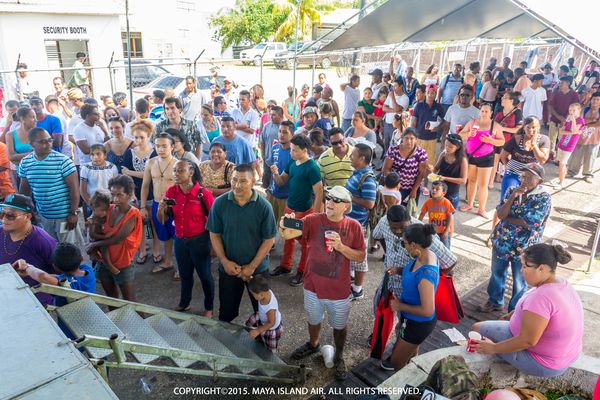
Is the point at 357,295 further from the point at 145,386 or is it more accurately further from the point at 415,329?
the point at 145,386

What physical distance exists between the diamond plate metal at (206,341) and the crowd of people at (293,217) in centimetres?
44

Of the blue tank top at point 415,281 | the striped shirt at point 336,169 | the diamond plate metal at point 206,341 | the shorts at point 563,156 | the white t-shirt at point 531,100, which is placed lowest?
the diamond plate metal at point 206,341

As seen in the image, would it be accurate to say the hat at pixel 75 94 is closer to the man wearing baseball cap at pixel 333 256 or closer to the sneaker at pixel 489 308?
the man wearing baseball cap at pixel 333 256

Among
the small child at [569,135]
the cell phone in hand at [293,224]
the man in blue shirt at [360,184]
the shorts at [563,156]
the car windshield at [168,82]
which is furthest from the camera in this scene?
the car windshield at [168,82]

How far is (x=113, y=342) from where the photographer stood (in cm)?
221

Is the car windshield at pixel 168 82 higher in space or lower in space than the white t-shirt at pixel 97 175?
higher

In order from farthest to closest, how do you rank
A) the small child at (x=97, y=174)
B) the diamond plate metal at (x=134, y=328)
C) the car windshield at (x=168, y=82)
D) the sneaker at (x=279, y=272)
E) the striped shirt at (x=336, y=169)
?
the car windshield at (x=168, y=82) → the sneaker at (x=279, y=272) → the striped shirt at (x=336, y=169) → the small child at (x=97, y=174) → the diamond plate metal at (x=134, y=328)

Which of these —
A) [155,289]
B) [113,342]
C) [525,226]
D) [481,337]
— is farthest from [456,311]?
[155,289]

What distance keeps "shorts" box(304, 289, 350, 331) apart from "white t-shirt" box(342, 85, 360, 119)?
7.18 metres

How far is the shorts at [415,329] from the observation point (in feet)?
10.5

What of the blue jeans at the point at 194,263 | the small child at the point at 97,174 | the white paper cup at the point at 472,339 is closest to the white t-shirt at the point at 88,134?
the small child at the point at 97,174

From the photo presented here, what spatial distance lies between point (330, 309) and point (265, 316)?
1.97ft

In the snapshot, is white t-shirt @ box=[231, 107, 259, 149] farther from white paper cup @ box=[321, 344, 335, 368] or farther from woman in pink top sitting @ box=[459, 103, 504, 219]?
white paper cup @ box=[321, 344, 335, 368]

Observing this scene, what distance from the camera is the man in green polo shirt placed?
364 centimetres
